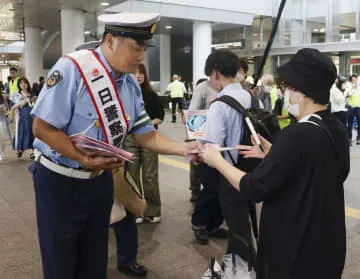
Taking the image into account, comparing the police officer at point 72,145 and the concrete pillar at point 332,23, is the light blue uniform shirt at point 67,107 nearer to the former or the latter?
the police officer at point 72,145

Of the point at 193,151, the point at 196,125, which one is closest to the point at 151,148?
the point at 193,151

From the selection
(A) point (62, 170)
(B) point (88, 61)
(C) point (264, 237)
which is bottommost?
(C) point (264, 237)

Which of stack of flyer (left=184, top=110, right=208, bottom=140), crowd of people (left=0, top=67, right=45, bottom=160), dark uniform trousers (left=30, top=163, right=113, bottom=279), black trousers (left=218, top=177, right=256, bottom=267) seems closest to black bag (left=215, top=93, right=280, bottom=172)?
black trousers (left=218, top=177, right=256, bottom=267)

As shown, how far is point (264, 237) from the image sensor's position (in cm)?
183

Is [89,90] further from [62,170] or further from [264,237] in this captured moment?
[264,237]

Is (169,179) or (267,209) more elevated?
(267,209)

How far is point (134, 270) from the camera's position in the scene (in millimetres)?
3184

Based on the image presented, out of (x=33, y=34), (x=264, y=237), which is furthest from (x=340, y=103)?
(x=33, y=34)

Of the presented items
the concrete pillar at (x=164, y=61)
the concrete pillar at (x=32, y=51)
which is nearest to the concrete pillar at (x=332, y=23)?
the concrete pillar at (x=164, y=61)

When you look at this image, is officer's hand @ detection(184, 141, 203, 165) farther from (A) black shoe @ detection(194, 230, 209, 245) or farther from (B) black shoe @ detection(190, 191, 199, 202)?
(B) black shoe @ detection(190, 191, 199, 202)

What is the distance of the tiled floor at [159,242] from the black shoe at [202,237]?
58mm

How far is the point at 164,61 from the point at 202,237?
64.1 ft

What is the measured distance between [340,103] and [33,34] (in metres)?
13.8

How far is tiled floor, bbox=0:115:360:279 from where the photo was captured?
10.8 ft
